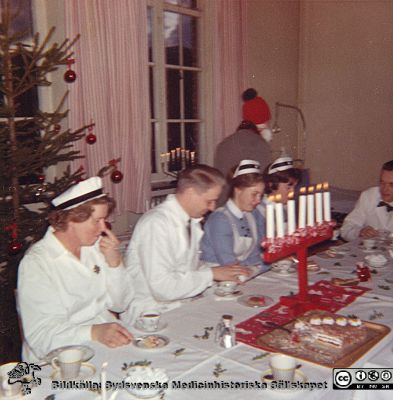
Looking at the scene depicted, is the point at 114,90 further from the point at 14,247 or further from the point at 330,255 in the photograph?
the point at 330,255

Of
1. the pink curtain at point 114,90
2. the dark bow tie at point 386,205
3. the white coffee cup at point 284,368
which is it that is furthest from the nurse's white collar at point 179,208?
the dark bow tie at point 386,205

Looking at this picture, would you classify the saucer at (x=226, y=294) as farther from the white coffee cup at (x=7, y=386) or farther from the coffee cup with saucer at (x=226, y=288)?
the white coffee cup at (x=7, y=386)

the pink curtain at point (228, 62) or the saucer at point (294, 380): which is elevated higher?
the pink curtain at point (228, 62)

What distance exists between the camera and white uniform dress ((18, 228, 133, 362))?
1809 mm

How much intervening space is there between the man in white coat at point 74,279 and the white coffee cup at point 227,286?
0.46 meters

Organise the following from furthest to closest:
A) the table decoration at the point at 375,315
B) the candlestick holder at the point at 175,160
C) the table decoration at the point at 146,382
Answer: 1. the candlestick holder at the point at 175,160
2. the table decoration at the point at 375,315
3. the table decoration at the point at 146,382

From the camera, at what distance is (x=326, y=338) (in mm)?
1720

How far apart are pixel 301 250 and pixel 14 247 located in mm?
1594

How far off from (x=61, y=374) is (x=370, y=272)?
1803 mm

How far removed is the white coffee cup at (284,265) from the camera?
2643 mm

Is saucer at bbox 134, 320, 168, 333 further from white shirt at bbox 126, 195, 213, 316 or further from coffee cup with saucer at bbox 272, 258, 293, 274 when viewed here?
coffee cup with saucer at bbox 272, 258, 293, 274

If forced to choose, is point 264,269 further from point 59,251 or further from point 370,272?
point 59,251

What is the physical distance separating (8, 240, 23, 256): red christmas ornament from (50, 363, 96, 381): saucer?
133 centimetres

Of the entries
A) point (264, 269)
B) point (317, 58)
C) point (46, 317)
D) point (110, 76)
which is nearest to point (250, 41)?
point (317, 58)
